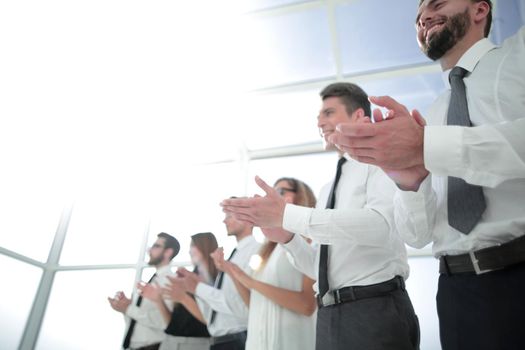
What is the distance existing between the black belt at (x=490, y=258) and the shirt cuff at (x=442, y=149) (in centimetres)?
25

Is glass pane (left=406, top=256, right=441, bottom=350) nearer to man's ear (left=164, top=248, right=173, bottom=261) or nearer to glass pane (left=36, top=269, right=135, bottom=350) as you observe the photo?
man's ear (left=164, top=248, right=173, bottom=261)

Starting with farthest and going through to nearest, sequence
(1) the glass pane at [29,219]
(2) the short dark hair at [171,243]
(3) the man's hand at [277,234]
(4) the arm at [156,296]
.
Answer: (1) the glass pane at [29,219] → (2) the short dark hair at [171,243] → (4) the arm at [156,296] → (3) the man's hand at [277,234]

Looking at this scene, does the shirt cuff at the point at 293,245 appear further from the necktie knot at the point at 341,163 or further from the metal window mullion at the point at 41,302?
the metal window mullion at the point at 41,302

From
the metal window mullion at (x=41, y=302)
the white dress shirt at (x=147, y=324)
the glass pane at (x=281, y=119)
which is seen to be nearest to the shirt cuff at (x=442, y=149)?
the white dress shirt at (x=147, y=324)

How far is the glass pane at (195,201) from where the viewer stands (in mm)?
4328

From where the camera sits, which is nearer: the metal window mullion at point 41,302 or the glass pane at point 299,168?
the glass pane at point 299,168

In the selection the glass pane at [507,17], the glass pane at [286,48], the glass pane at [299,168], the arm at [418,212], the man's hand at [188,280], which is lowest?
the arm at [418,212]

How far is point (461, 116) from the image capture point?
969 millimetres

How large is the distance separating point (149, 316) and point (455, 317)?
260 centimetres

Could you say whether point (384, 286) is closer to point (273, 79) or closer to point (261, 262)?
point (261, 262)

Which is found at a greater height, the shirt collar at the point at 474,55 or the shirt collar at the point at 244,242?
the shirt collar at the point at 474,55

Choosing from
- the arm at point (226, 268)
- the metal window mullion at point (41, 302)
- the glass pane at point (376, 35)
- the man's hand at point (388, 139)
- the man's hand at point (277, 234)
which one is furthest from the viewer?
the metal window mullion at point (41, 302)

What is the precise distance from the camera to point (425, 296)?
10.1 feet

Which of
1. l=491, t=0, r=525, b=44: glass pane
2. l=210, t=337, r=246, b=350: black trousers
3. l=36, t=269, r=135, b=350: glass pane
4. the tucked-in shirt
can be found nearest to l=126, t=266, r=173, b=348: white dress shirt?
the tucked-in shirt
